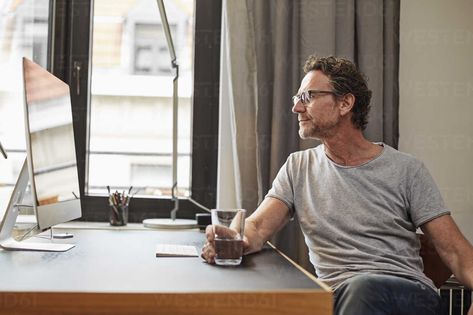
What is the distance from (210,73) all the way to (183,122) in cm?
26

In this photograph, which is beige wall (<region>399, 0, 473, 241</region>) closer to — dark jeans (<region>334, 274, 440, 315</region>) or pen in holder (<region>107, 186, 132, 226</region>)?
dark jeans (<region>334, 274, 440, 315</region>)

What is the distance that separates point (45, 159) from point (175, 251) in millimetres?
421

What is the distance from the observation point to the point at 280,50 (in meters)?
2.17

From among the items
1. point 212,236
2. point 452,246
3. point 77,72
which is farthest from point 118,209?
point 452,246

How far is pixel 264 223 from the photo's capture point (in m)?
1.67

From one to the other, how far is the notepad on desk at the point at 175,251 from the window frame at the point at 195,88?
95 centimetres

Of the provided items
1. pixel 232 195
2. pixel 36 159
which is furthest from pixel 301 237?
pixel 36 159

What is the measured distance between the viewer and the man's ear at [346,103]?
185cm

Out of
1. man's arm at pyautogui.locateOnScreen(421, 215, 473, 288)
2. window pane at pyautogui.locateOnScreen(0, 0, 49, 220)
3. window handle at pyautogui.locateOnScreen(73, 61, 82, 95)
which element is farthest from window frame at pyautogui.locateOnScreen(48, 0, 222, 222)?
man's arm at pyautogui.locateOnScreen(421, 215, 473, 288)

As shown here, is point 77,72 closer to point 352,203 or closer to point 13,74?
point 13,74

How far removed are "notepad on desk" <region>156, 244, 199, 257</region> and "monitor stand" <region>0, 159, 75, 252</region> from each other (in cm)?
25

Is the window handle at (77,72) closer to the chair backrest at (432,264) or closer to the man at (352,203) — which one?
the man at (352,203)

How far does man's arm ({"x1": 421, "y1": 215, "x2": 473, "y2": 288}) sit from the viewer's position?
1.50m

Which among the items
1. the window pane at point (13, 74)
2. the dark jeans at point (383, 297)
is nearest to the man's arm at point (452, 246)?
the dark jeans at point (383, 297)
